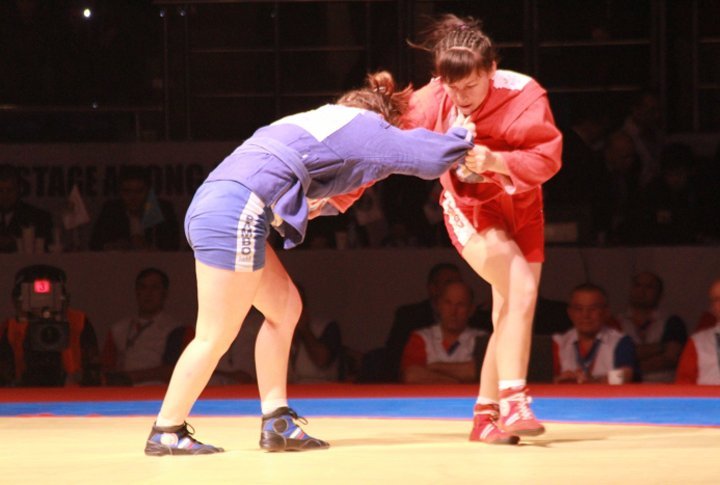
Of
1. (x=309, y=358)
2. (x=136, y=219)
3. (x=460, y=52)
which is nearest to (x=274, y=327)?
(x=460, y=52)

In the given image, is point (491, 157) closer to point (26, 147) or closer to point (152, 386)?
point (152, 386)

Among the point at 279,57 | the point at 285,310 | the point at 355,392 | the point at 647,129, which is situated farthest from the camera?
the point at 279,57

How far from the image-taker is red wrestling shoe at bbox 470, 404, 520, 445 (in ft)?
10.7

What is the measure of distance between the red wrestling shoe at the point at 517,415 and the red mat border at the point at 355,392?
1.52m

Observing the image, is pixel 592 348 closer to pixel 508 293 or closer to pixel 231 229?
pixel 508 293

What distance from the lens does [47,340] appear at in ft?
18.5

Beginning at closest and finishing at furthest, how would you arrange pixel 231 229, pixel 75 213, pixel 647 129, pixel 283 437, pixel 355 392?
pixel 231 229
pixel 283 437
pixel 355 392
pixel 75 213
pixel 647 129

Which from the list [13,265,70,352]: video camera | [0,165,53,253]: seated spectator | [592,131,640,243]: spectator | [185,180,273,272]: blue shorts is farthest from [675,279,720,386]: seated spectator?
[0,165,53,253]: seated spectator

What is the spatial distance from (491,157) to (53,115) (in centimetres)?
478

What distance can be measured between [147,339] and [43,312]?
51 centimetres

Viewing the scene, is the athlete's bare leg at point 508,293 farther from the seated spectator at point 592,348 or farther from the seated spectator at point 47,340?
the seated spectator at point 47,340

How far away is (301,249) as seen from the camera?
20.9 ft

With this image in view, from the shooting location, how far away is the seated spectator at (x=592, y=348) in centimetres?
540

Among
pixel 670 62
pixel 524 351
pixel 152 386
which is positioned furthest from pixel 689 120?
pixel 524 351
